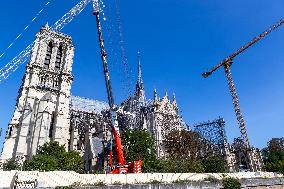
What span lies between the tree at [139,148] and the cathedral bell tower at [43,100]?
14.4 m

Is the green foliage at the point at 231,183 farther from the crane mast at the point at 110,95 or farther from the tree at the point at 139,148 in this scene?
the tree at the point at 139,148

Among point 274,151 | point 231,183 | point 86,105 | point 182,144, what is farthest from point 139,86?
point 231,183

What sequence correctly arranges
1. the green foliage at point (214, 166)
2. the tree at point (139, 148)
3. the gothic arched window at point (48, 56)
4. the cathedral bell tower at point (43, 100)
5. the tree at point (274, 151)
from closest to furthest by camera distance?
the green foliage at point (214, 166) → the tree at point (139, 148) → the cathedral bell tower at point (43, 100) → the gothic arched window at point (48, 56) → the tree at point (274, 151)

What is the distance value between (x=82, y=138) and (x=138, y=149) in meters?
22.0

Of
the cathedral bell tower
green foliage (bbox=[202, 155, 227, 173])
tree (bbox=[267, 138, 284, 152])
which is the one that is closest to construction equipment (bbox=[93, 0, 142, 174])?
green foliage (bbox=[202, 155, 227, 173])

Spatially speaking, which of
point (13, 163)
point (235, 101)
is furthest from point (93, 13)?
point (235, 101)

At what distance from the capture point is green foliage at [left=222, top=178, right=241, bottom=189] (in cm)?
2795

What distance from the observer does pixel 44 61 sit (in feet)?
207

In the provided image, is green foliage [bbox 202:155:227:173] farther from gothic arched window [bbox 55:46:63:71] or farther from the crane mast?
gothic arched window [bbox 55:46:63:71]

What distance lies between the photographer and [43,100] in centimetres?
5659

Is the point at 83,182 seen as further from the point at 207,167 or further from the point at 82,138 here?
the point at 82,138

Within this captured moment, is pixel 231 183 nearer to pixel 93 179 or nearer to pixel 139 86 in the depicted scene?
pixel 93 179

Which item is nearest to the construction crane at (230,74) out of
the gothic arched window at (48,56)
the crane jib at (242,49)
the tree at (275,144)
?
the crane jib at (242,49)

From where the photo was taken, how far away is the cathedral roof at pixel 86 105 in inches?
3036
